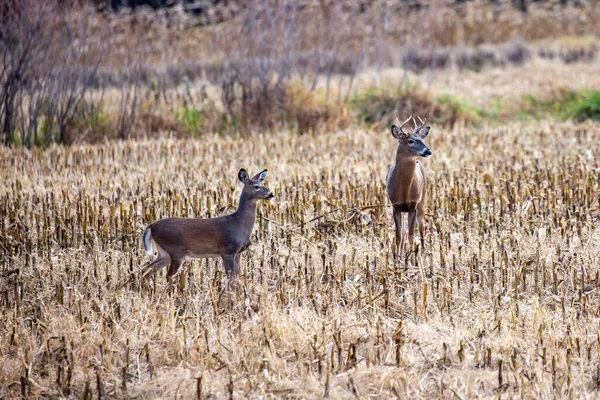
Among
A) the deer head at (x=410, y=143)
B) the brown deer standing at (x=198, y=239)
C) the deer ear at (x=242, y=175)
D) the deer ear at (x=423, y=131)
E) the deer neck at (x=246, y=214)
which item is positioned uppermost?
the deer ear at (x=423, y=131)

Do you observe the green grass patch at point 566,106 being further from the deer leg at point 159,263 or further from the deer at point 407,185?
the deer leg at point 159,263

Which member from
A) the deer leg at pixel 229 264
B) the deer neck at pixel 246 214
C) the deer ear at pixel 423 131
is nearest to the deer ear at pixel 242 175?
the deer neck at pixel 246 214

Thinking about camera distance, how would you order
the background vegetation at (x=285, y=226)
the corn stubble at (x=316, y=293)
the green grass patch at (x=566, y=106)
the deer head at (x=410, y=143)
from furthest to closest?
the green grass patch at (x=566, y=106), the deer head at (x=410, y=143), the background vegetation at (x=285, y=226), the corn stubble at (x=316, y=293)

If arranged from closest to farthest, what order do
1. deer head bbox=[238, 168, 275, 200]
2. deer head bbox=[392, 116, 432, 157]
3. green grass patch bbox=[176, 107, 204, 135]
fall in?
deer head bbox=[238, 168, 275, 200] < deer head bbox=[392, 116, 432, 157] < green grass patch bbox=[176, 107, 204, 135]

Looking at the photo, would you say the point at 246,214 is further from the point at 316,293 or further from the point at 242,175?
the point at 316,293

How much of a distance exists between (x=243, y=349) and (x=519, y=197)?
5.00m

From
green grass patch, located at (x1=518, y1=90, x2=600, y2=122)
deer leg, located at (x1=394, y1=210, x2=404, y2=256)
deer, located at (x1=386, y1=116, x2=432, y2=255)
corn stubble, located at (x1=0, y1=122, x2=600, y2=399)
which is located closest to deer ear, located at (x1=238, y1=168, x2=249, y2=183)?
corn stubble, located at (x1=0, y1=122, x2=600, y2=399)

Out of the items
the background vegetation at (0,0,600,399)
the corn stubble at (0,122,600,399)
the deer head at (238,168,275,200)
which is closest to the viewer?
the corn stubble at (0,122,600,399)

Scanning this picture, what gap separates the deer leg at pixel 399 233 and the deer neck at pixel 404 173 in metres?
0.21

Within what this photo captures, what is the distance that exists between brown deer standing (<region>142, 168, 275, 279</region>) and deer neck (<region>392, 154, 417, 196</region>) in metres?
1.64

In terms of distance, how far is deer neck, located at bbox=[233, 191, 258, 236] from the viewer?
7430 millimetres

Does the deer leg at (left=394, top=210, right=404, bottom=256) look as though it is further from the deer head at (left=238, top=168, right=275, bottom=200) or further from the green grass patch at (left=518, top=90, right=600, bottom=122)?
the green grass patch at (left=518, top=90, right=600, bottom=122)

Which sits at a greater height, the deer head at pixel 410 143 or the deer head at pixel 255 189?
the deer head at pixel 410 143

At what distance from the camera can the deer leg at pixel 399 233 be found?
8.32 meters
